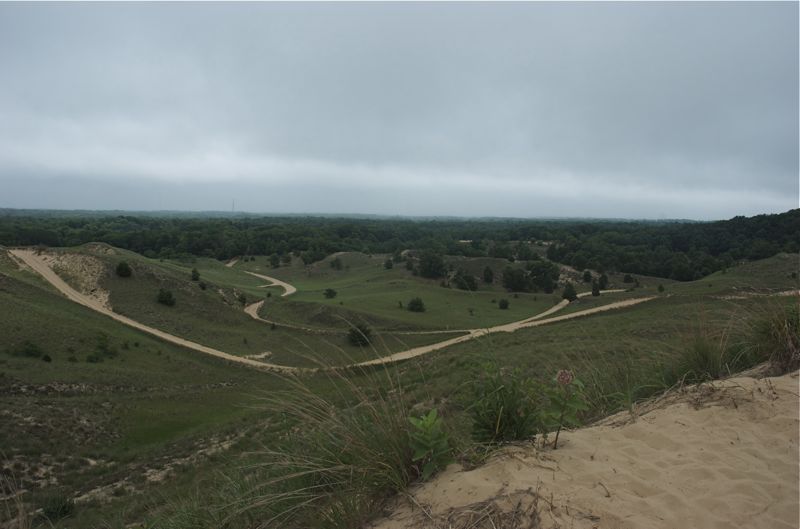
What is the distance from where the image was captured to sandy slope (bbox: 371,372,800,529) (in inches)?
102

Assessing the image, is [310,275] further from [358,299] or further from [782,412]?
[782,412]

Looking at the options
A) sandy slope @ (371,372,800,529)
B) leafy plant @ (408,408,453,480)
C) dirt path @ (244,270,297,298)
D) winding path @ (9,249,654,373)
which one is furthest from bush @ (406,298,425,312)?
leafy plant @ (408,408,453,480)

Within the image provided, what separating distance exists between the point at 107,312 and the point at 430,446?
1811 inches

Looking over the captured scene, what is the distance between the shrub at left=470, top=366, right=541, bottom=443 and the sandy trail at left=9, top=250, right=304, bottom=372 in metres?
23.7

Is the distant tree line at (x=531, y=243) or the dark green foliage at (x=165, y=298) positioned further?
the distant tree line at (x=531, y=243)

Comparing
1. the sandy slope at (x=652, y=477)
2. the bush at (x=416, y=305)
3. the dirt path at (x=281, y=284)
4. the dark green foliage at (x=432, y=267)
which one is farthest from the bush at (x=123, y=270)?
the sandy slope at (x=652, y=477)

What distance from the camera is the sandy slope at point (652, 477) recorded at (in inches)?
102

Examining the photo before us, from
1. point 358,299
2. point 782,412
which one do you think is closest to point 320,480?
point 782,412

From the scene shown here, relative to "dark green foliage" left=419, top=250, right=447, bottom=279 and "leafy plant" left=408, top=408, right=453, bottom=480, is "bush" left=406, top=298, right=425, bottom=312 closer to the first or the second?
"dark green foliage" left=419, top=250, right=447, bottom=279

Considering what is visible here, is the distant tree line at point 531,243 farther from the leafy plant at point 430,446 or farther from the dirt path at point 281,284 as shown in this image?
the leafy plant at point 430,446

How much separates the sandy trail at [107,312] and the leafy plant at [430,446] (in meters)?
23.8

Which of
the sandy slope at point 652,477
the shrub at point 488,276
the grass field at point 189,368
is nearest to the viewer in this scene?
the sandy slope at point 652,477

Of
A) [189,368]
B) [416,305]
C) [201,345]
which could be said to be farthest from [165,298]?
[416,305]

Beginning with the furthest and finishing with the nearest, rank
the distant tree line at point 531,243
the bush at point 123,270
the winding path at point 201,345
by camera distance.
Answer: the distant tree line at point 531,243 → the bush at point 123,270 → the winding path at point 201,345
